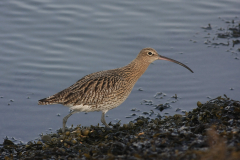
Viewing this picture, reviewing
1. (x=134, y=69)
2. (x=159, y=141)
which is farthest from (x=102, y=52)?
(x=159, y=141)

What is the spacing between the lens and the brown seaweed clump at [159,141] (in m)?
4.48

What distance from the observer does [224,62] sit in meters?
9.84

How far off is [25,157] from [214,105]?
Result: 11.1ft

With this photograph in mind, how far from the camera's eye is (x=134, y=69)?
7668 millimetres

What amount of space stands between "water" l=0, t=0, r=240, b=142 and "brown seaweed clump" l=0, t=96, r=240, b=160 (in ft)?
4.96

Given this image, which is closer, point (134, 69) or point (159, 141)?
point (159, 141)

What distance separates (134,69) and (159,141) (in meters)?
2.76

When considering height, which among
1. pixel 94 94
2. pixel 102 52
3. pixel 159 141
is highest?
pixel 102 52

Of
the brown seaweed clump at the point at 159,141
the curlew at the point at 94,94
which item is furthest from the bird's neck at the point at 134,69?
the brown seaweed clump at the point at 159,141

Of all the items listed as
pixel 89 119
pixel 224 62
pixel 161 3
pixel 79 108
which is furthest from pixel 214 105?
pixel 161 3

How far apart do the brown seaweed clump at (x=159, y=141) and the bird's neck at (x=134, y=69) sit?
1.09 metres

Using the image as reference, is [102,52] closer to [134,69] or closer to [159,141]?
[134,69]

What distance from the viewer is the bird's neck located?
297 inches

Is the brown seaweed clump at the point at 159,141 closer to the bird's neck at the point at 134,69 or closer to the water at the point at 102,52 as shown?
the bird's neck at the point at 134,69
